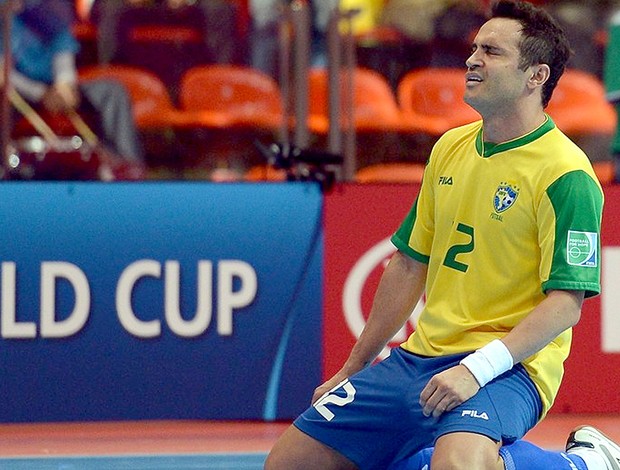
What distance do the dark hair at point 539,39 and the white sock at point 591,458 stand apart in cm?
107

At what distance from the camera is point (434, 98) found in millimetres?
7254

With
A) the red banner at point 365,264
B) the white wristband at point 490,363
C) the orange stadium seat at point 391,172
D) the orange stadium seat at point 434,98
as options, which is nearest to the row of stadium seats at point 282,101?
the orange stadium seat at point 434,98

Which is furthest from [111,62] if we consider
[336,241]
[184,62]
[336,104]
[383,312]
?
[383,312]

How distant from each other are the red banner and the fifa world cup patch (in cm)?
259

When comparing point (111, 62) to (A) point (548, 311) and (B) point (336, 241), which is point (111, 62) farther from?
(A) point (548, 311)

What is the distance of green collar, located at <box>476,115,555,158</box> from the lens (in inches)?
138

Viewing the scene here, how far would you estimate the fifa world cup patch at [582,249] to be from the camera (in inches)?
129

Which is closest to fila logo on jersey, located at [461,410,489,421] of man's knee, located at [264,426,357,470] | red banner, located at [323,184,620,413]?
man's knee, located at [264,426,357,470]

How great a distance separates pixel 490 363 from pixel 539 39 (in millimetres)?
923

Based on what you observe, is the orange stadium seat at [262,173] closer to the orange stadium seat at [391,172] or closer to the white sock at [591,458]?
the orange stadium seat at [391,172]

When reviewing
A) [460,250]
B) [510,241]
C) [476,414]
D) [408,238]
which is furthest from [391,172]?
[476,414]

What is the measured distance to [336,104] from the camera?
6.66 metres

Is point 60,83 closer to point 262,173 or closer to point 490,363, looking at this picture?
point 262,173

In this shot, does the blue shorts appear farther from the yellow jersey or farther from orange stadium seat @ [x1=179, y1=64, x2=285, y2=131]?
orange stadium seat @ [x1=179, y1=64, x2=285, y2=131]
